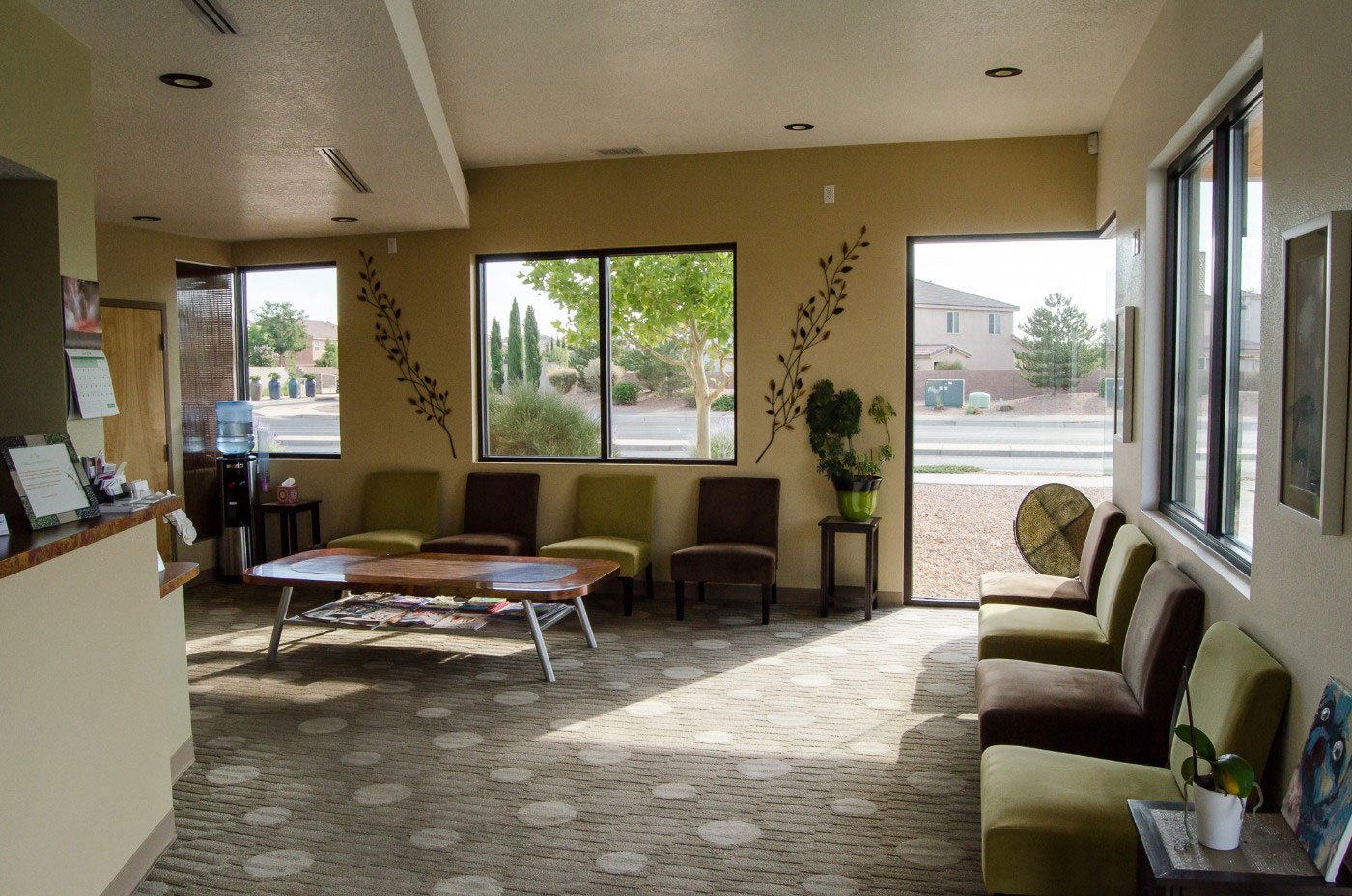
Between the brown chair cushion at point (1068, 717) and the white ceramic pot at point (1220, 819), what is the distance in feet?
3.63

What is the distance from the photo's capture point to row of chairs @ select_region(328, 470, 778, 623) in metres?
6.09

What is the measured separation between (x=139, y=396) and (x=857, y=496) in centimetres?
508

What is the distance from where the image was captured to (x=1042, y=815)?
7.88 feet

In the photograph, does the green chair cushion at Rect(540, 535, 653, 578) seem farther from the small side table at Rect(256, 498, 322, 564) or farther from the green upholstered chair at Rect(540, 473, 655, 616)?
the small side table at Rect(256, 498, 322, 564)

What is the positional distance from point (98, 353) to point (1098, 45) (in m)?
4.48

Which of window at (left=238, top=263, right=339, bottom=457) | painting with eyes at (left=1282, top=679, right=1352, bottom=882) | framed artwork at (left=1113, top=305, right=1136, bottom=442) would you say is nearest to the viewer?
painting with eyes at (left=1282, top=679, right=1352, bottom=882)

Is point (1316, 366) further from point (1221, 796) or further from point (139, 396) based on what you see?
point (139, 396)

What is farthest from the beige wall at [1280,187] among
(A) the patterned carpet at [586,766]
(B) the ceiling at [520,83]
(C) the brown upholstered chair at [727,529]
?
(C) the brown upholstered chair at [727,529]

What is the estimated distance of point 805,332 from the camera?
6.52 m

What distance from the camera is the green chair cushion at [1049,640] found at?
151 inches

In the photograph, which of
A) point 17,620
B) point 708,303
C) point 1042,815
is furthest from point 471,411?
point 1042,815

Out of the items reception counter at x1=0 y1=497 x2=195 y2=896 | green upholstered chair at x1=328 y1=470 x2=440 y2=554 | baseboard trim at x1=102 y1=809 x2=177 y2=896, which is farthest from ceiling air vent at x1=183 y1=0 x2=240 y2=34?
green upholstered chair at x1=328 y1=470 x2=440 y2=554

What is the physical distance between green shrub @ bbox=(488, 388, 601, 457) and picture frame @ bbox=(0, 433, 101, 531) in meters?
4.27

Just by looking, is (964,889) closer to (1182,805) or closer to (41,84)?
(1182,805)
